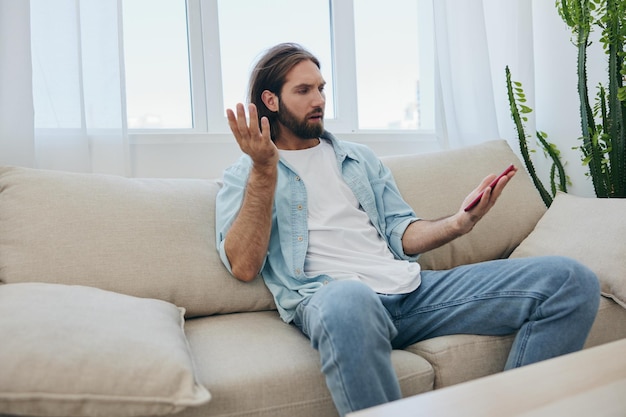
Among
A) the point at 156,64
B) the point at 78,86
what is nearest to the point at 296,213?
the point at 78,86

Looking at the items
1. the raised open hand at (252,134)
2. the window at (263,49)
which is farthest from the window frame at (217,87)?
the raised open hand at (252,134)

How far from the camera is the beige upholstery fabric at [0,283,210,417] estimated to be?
3.12 feet

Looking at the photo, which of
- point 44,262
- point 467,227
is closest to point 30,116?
point 44,262

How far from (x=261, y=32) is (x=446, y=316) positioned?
154 centimetres

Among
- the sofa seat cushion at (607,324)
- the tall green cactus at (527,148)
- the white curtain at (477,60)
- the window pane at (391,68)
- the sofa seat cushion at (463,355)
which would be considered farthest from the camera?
the window pane at (391,68)

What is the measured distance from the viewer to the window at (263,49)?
223 centimetres

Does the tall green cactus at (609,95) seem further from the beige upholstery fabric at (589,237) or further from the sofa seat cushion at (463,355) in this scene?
the sofa seat cushion at (463,355)

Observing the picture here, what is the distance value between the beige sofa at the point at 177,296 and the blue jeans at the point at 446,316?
6 centimetres

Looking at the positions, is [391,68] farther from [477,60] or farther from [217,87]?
[217,87]

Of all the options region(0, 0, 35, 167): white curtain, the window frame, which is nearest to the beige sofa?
region(0, 0, 35, 167): white curtain

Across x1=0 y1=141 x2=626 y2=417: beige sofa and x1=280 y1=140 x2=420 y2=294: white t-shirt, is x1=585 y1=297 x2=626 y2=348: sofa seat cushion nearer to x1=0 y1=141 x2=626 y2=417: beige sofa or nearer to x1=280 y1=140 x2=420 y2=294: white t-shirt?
x1=0 y1=141 x2=626 y2=417: beige sofa

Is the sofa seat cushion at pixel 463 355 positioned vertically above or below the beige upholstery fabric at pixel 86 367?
below

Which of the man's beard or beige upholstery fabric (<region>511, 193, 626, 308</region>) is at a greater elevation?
the man's beard

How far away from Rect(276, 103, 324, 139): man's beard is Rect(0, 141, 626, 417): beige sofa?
0.32 m
